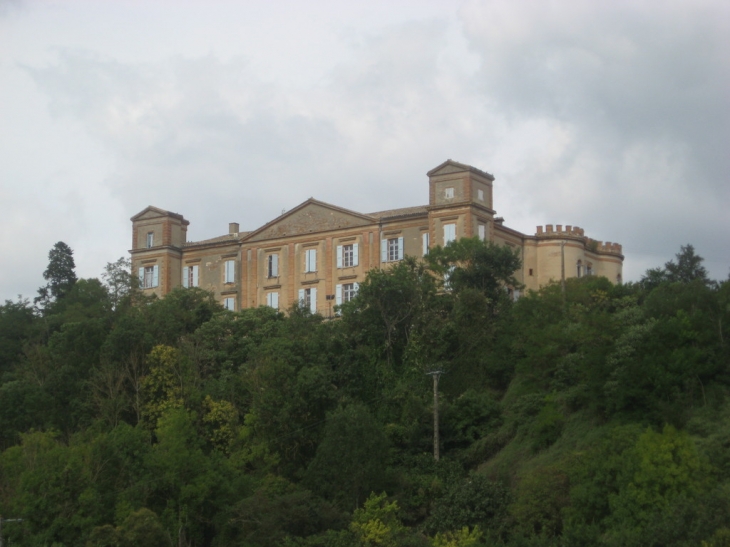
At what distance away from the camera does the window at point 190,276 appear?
2514 inches

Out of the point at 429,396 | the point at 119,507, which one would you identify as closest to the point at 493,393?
the point at 429,396

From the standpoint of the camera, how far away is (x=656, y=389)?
1453 inches

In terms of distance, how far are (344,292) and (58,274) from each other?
15895 millimetres

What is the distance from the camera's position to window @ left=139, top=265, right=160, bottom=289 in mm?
63938

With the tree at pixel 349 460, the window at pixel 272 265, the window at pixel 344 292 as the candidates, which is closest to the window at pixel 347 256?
the window at pixel 344 292

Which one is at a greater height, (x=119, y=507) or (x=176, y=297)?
(x=176, y=297)

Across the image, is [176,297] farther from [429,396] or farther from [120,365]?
[429,396]

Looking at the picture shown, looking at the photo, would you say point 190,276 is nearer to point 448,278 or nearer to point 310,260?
point 310,260

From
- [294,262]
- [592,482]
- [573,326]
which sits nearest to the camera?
[592,482]

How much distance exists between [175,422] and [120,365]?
6.23m

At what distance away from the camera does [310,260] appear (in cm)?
6062

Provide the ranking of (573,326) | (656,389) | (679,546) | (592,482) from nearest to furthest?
1. (679,546)
2. (592,482)
3. (656,389)
4. (573,326)

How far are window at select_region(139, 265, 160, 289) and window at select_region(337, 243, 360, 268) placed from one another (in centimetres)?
1072

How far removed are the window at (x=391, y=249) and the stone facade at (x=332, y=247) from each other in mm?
49
